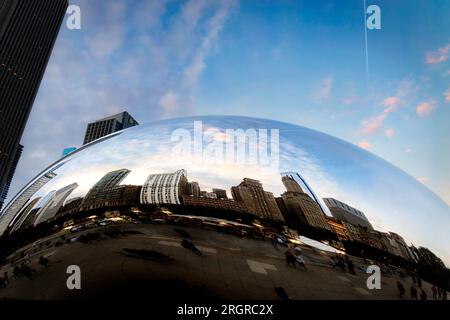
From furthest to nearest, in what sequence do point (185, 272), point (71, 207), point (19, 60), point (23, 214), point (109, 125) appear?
point (109, 125)
point (19, 60)
point (23, 214)
point (71, 207)
point (185, 272)

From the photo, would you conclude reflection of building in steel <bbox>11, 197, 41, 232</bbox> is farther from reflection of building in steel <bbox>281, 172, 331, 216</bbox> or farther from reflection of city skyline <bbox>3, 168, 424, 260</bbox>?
reflection of building in steel <bbox>281, 172, 331, 216</bbox>

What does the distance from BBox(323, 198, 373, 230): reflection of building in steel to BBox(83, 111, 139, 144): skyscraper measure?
105 metres

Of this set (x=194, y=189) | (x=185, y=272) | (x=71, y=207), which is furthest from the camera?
(x=71, y=207)

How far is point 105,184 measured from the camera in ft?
5.94

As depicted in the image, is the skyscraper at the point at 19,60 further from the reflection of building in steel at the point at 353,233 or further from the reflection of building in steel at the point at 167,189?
the reflection of building in steel at the point at 353,233

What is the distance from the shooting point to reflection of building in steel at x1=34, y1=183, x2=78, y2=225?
6.13 ft

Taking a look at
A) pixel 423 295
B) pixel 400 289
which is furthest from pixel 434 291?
pixel 400 289

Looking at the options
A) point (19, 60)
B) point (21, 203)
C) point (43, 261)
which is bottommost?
point (43, 261)

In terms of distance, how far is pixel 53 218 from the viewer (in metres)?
1.83

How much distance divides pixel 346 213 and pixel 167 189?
1.02 meters

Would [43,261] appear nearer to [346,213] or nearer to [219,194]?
[219,194]

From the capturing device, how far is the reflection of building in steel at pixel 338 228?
1.68 meters

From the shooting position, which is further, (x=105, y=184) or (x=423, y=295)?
(x=105, y=184)
